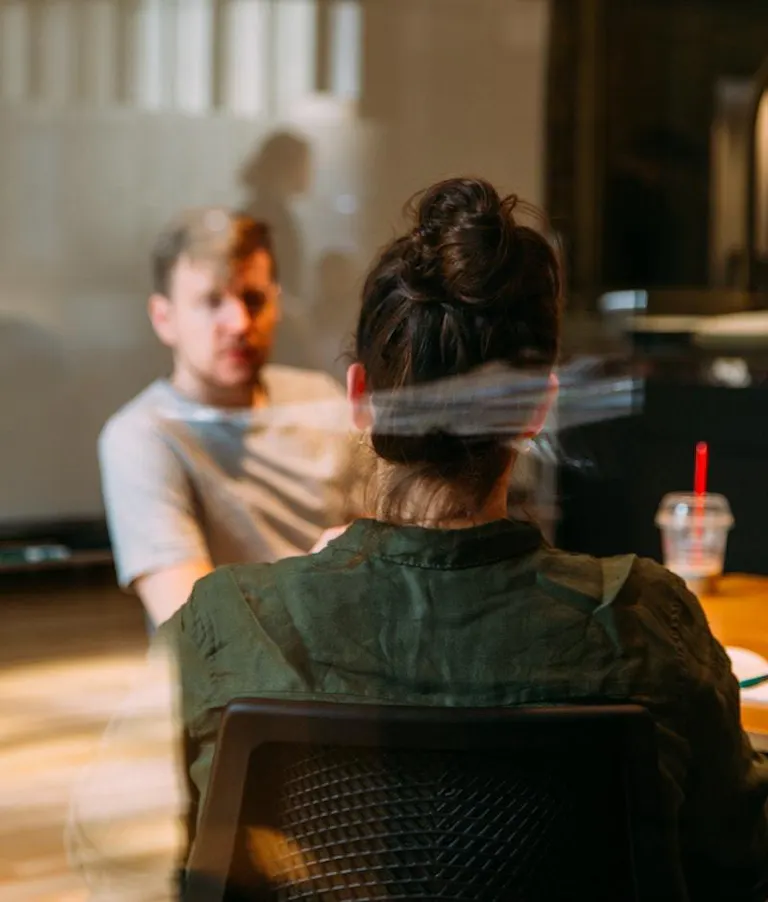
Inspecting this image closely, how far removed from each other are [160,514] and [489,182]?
0.76 metres

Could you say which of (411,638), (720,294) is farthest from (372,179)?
(411,638)

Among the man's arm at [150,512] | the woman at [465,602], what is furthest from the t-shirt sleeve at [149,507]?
the woman at [465,602]

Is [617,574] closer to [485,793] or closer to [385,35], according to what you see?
[485,793]

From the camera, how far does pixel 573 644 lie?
2.57 ft

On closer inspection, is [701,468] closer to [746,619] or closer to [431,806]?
[746,619]

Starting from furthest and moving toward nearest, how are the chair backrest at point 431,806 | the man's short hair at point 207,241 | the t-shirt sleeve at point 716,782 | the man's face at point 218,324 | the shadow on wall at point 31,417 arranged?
the shadow on wall at point 31,417 < the man's short hair at point 207,241 < the man's face at point 218,324 < the t-shirt sleeve at point 716,782 < the chair backrest at point 431,806

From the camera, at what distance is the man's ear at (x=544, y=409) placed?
0.95m

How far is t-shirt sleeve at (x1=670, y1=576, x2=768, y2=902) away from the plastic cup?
1.92ft

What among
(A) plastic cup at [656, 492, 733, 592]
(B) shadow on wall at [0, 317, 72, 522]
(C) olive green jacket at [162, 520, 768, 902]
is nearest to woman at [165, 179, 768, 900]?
Answer: (C) olive green jacket at [162, 520, 768, 902]

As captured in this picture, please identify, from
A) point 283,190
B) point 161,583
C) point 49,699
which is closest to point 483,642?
point 161,583

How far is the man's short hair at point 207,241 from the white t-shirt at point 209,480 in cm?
23

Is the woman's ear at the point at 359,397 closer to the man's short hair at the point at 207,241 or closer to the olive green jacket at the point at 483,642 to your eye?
the olive green jacket at the point at 483,642

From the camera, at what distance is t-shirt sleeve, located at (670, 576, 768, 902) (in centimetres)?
81

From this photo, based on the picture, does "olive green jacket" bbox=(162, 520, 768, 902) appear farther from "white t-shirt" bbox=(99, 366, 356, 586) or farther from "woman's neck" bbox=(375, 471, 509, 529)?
"white t-shirt" bbox=(99, 366, 356, 586)
